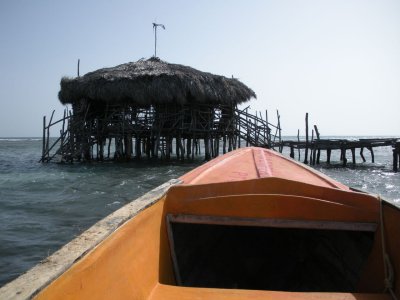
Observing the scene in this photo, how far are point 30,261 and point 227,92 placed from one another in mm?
13091

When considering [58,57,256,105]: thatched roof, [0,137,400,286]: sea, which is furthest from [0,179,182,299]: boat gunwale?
[58,57,256,105]: thatched roof

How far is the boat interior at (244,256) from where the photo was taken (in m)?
2.13

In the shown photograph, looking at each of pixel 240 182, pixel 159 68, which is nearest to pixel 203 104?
pixel 159 68

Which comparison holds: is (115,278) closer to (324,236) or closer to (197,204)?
(197,204)

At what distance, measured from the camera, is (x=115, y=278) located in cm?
203

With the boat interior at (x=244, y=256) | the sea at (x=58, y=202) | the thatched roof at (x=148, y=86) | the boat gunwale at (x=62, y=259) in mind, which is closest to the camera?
the boat gunwale at (x=62, y=259)

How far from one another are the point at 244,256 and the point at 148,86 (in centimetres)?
Result: 1215

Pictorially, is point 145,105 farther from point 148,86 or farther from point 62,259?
point 62,259

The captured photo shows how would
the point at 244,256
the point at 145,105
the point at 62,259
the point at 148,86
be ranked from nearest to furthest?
the point at 62,259 → the point at 244,256 → the point at 148,86 → the point at 145,105

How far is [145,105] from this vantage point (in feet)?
52.8

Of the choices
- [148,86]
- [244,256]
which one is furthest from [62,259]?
[148,86]

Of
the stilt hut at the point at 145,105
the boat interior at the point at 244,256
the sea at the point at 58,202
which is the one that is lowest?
the sea at the point at 58,202

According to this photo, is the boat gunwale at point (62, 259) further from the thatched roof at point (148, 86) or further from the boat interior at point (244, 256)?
the thatched roof at point (148, 86)

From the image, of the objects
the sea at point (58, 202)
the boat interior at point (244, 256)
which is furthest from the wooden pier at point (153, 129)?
the boat interior at point (244, 256)
